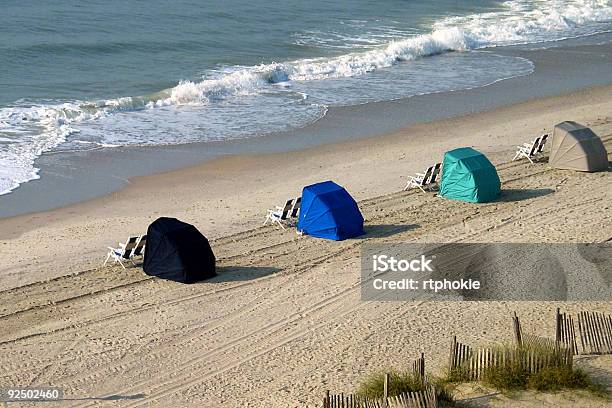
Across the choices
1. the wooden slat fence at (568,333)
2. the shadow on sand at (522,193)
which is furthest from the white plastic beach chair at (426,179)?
the wooden slat fence at (568,333)

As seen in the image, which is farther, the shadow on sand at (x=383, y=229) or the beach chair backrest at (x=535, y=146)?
the beach chair backrest at (x=535, y=146)

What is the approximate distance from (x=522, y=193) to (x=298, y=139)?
8.03 metres

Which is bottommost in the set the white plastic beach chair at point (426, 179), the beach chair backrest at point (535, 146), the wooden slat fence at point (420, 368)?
the wooden slat fence at point (420, 368)

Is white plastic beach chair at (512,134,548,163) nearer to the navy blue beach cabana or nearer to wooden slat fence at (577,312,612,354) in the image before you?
the navy blue beach cabana

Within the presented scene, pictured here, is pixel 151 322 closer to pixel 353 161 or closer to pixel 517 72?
pixel 353 161

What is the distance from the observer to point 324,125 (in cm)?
3059

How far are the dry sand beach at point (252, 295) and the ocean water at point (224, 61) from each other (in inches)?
169

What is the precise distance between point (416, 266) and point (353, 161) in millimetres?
7746

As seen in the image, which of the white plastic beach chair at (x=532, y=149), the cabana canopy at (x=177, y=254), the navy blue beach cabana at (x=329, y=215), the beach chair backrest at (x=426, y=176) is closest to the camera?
the cabana canopy at (x=177, y=254)

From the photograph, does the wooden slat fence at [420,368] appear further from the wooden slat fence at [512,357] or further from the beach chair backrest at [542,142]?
the beach chair backrest at [542,142]

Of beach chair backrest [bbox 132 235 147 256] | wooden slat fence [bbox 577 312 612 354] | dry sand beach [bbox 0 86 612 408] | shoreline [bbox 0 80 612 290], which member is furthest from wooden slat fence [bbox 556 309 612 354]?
shoreline [bbox 0 80 612 290]

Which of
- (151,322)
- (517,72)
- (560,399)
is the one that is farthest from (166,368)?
(517,72)

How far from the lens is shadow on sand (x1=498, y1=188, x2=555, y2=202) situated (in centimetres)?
2311

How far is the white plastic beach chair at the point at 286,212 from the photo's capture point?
21703 millimetres
